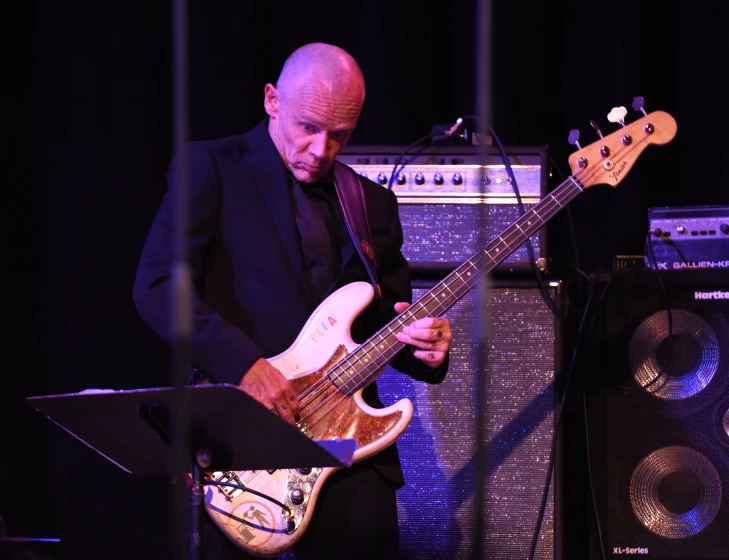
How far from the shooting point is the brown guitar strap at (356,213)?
238 centimetres

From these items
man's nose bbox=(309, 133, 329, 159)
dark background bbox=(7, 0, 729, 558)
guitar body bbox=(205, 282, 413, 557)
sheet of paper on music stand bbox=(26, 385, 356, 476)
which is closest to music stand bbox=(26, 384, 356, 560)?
sheet of paper on music stand bbox=(26, 385, 356, 476)

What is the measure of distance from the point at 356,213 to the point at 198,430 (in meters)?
0.88

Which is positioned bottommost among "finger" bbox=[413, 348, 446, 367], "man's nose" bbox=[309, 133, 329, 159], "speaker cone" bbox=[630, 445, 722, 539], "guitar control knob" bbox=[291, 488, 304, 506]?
"speaker cone" bbox=[630, 445, 722, 539]

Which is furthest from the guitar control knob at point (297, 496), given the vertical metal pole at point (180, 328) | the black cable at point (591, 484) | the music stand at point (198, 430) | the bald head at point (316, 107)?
the black cable at point (591, 484)

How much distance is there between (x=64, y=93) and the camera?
320 cm

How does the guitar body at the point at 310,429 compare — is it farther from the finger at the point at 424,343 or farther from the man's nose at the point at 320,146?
the man's nose at the point at 320,146

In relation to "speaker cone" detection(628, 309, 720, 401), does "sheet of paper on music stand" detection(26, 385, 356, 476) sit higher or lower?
higher

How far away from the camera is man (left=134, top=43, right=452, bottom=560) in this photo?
86.6 inches

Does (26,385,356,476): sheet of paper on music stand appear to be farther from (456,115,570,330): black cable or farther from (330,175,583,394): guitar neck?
(456,115,570,330): black cable

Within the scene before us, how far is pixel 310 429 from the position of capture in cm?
224

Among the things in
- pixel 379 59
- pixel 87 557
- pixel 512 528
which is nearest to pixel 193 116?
pixel 379 59

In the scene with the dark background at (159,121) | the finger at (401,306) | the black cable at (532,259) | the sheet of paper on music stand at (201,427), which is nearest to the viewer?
the sheet of paper on music stand at (201,427)

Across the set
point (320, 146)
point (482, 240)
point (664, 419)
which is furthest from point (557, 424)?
point (482, 240)

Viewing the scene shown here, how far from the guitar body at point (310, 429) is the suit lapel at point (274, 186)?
0.43 ft
